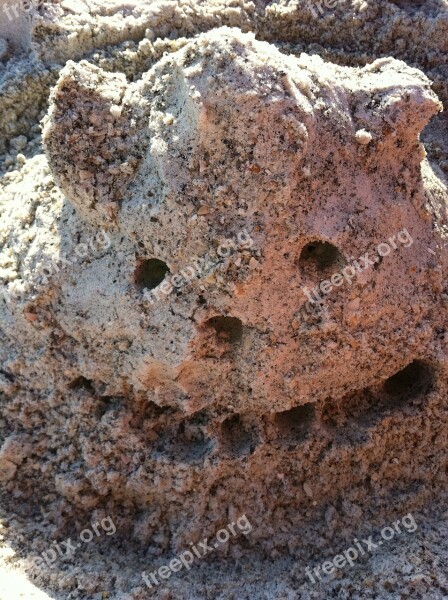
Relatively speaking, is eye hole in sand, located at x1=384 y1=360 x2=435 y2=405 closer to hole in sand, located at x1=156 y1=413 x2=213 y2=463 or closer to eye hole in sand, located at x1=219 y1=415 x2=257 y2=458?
eye hole in sand, located at x1=219 y1=415 x2=257 y2=458

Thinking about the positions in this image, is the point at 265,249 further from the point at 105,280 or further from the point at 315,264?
the point at 105,280

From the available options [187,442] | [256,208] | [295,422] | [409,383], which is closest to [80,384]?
[187,442]

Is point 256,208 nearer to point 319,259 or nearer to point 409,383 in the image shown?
point 319,259

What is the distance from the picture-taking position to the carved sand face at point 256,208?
57.1 inches

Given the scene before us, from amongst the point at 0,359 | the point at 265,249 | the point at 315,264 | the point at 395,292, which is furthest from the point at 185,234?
the point at 0,359

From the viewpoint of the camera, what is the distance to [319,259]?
62.5 inches

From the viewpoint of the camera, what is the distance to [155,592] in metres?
1.62

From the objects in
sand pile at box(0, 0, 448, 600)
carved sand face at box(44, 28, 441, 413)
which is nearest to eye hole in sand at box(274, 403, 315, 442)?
sand pile at box(0, 0, 448, 600)

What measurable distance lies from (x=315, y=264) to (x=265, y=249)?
6.8 inches

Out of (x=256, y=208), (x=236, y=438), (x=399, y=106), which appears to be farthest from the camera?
(x=236, y=438)

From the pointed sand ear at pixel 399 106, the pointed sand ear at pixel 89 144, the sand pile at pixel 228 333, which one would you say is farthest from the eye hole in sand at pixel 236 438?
the pointed sand ear at pixel 399 106

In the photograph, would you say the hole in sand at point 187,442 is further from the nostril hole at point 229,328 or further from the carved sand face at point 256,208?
the nostril hole at point 229,328

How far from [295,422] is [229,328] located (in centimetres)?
36

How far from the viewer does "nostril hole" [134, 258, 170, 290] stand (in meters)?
1.60
